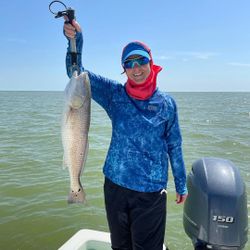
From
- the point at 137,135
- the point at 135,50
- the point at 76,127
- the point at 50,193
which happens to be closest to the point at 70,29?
the point at 135,50

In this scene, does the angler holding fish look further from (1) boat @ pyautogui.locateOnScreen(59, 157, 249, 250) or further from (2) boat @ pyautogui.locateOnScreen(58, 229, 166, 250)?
(2) boat @ pyautogui.locateOnScreen(58, 229, 166, 250)

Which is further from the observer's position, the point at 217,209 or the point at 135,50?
the point at 217,209

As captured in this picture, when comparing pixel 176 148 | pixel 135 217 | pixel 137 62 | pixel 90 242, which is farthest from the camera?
pixel 90 242

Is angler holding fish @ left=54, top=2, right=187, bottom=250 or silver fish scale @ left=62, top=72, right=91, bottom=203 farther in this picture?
angler holding fish @ left=54, top=2, right=187, bottom=250

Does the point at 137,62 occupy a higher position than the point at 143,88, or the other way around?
the point at 137,62

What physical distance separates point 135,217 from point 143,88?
1206 millimetres

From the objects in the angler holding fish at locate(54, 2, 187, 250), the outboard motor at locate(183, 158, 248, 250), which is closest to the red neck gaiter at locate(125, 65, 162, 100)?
the angler holding fish at locate(54, 2, 187, 250)

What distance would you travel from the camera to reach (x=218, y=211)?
3.80m

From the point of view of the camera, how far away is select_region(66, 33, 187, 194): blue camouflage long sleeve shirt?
3473mm

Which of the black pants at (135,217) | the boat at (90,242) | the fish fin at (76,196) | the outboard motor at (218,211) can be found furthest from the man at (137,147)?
the boat at (90,242)

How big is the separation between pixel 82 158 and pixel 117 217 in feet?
2.45

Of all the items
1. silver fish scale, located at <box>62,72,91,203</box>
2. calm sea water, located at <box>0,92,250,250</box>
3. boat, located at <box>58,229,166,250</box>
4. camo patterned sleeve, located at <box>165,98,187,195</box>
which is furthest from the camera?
calm sea water, located at <box>0,92,250,250</box>

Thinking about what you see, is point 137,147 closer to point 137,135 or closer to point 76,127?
point 137,135

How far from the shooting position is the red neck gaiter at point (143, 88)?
352cm
